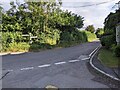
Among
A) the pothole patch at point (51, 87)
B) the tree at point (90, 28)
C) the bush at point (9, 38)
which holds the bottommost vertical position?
the pothole patch at point (51, 87)

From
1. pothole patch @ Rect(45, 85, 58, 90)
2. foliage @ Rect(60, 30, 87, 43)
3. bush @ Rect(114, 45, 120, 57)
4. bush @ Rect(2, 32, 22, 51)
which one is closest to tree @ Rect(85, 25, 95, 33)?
foliage @ Rect(60, 30, 87, 43)

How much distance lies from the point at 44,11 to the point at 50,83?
882 inches

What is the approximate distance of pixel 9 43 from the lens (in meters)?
23.7

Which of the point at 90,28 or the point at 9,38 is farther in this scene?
the point at 90,28

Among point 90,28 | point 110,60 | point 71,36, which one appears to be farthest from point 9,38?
point 90,28

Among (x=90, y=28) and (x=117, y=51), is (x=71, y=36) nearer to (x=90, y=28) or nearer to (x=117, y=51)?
(x=117, y=51)

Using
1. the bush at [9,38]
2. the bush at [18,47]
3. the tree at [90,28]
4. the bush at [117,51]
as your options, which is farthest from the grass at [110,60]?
the tree at [90,28]

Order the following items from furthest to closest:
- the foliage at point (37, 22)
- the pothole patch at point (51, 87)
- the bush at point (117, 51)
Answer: the foliage at point (37, 22)
the bush at point (117, 51)
the pothole patch at point (51, 87)

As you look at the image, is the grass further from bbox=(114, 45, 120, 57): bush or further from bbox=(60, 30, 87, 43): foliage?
bbox=(60, 30, 87, 43): foliage

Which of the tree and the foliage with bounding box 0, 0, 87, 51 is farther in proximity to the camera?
the tree

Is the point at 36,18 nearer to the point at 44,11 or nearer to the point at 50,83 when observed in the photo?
the point at 44,11

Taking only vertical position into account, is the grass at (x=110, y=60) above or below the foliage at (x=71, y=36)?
below

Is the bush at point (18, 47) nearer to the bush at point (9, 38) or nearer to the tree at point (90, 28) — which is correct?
the bush at point (9, 38)

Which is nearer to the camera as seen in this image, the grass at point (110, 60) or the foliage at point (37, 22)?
the grass at point (110, 60)
